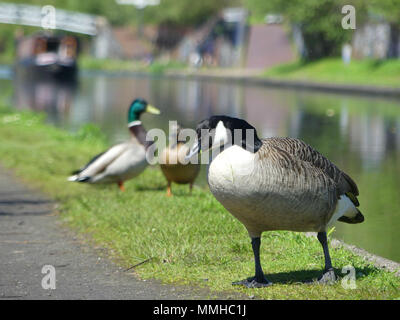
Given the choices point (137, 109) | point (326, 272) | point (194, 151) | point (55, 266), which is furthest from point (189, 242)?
point (137, 109)

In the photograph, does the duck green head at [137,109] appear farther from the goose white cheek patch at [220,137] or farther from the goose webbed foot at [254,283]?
the goose white cheek patch at [220,137]

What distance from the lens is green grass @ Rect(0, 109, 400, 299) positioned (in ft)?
18.6

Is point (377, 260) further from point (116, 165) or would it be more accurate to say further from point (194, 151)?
point (116, 165)

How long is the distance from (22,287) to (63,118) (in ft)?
57.9

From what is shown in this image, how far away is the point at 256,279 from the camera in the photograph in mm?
5559

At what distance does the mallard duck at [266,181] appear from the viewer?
5.09 metres

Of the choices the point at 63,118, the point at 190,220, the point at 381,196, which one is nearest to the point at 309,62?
the point at 63,118

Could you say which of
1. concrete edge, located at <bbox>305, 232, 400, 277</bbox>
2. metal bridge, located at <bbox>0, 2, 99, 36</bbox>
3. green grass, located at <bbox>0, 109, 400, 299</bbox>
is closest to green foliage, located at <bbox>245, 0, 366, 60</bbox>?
metal bridge, located at <bbox>0, 2, 99, 36</bbox>

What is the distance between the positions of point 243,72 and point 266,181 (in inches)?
2048

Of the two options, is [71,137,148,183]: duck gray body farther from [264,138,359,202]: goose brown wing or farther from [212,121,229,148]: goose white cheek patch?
[212,121,229,148]: goose white cheek patch

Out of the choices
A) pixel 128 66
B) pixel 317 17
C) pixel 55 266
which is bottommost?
pixel 128 66

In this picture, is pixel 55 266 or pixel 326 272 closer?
pixel 326 272

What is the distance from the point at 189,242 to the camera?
22.6 ft
